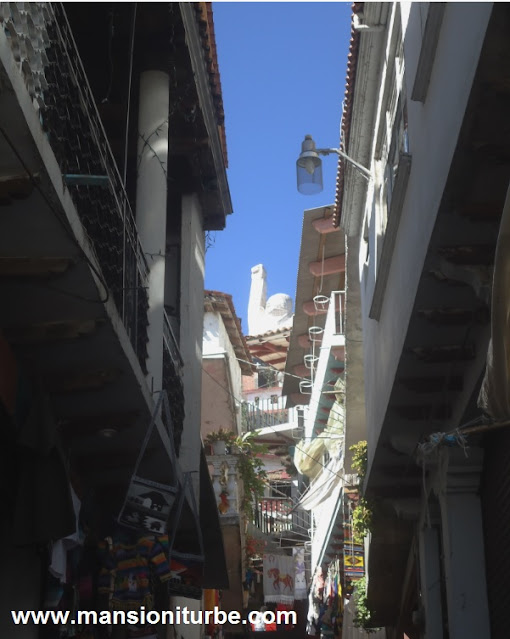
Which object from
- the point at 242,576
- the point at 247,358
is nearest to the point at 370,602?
the point at 242,576

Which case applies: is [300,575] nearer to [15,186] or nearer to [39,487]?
[39,487]

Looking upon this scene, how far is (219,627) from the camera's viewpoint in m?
19.1

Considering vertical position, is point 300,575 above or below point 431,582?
above

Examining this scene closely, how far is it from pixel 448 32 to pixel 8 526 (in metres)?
5.19

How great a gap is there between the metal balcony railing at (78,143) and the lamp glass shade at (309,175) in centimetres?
258

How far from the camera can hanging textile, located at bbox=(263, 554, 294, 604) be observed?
1033 inches

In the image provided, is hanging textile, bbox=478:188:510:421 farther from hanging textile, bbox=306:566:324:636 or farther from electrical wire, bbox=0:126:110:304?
hanging textile, bbox=306:566:324:636

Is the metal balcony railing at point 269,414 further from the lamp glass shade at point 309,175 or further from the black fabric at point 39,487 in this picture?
the black fabric at point 39,487

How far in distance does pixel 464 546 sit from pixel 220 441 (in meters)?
9.55

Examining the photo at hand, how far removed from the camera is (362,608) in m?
14.7

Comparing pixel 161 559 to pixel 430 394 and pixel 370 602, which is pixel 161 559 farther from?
pixel 370 602

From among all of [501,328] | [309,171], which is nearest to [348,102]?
[309,171]

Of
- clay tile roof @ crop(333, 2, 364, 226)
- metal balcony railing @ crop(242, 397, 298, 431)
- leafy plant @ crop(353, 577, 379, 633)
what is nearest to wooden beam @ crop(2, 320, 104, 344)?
clay tile roof @ crop(333, 2, 364, 226)

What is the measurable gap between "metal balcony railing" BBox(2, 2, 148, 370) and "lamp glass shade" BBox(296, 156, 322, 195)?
2584 millimetres
